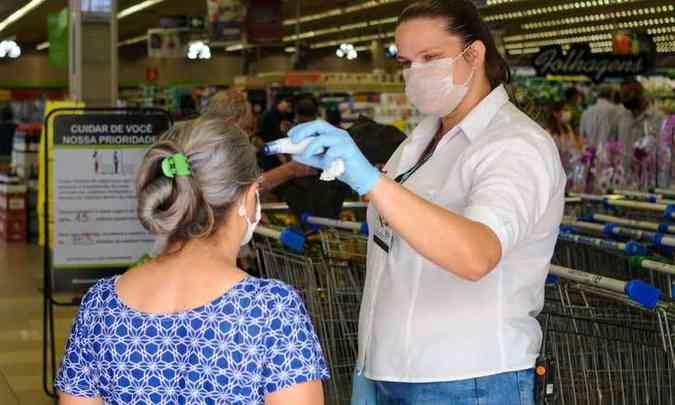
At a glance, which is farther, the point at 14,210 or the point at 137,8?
the point at 137,8

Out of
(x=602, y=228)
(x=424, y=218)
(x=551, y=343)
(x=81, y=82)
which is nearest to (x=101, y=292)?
(x=424, y=218)

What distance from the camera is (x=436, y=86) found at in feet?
8.77

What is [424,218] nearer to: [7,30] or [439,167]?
[439,167]

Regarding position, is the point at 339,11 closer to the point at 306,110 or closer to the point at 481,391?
the point at 306,110

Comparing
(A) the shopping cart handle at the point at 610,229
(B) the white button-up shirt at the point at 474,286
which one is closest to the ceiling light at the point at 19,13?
(A) the shopping cart handle at the point at 610,229

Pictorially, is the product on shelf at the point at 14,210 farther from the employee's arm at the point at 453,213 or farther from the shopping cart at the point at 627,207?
the employee's arm at the point at 453,213

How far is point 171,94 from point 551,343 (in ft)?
78.8

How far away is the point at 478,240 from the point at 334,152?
0.34m

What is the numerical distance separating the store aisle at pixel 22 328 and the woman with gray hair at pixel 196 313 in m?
4.79

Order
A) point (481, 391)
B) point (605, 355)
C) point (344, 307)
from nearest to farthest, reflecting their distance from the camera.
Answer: point (481, 391)
point (605, 355)
point (344, 307)

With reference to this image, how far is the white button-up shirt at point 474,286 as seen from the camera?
249 cm

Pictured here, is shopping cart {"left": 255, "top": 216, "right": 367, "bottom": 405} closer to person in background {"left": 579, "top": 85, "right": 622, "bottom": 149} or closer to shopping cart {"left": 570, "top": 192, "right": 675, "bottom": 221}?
shopping cart {"left": 570, "top": 192, "right": 675, "bottom": 221}

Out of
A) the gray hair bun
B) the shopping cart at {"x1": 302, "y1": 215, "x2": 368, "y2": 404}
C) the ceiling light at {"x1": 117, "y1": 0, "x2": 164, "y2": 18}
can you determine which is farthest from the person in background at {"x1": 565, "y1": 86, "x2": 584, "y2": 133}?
the ceiling light at {"x1": 117, "y1": 0, "x2": 164, "y2": 18}

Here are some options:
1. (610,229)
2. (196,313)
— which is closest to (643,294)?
(196,313)
